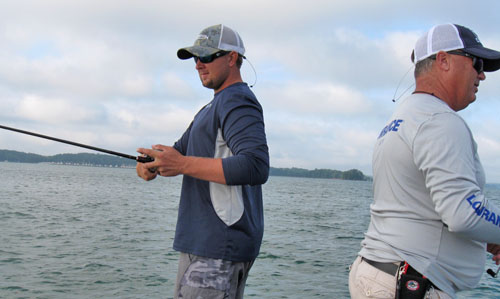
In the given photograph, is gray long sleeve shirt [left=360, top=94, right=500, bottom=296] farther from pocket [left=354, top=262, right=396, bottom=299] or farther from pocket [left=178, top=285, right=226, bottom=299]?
pocket [left=178, top=285, right=226, bottom=299]

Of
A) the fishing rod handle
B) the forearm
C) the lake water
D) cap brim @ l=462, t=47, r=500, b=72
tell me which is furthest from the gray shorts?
the lake water

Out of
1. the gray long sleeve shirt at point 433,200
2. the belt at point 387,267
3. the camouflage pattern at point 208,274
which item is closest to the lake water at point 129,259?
the camouflage pattern at point 208,274

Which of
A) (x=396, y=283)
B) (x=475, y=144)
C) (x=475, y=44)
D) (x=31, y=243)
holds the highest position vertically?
(x=475, y=44)

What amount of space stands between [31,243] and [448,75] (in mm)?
16433

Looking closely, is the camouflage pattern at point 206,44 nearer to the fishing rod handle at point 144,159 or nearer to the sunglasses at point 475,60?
the fishing rod handle at point 144,159

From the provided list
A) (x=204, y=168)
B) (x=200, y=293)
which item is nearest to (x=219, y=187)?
(x=204, y=168)

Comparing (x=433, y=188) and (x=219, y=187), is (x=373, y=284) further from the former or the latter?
(x=219, y=187)

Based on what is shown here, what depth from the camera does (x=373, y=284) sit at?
2.41 metres

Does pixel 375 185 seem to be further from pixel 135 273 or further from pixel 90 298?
pixel 135 273

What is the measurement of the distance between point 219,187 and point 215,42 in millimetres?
939

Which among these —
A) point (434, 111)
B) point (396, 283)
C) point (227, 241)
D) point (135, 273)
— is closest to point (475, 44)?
point (434, 111)

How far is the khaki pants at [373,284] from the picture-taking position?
2.33 m

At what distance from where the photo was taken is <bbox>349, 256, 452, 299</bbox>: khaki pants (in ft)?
7.66

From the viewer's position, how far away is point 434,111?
2.30 metres
